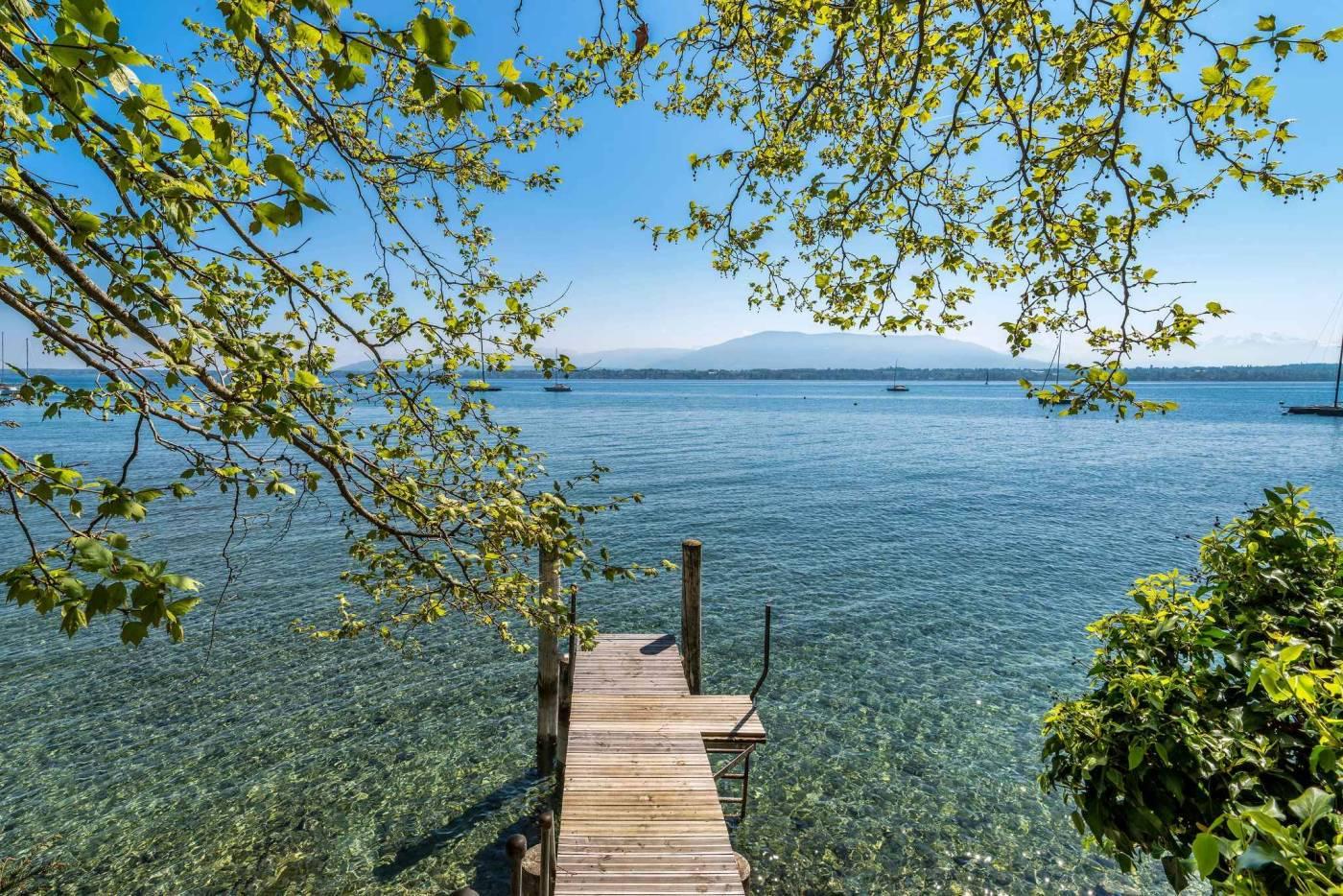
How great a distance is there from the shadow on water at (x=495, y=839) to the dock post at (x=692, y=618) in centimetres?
357

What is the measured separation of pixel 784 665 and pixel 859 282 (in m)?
12.2

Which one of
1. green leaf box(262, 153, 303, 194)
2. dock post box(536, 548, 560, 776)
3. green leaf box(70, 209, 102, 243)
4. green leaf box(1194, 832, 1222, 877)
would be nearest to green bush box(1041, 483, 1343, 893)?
A: green leaf box(1194, 832, 1222, 877)

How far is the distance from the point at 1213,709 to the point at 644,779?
6.79m

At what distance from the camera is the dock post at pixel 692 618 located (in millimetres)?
12281

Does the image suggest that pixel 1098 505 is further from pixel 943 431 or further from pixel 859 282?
pixel 943 431

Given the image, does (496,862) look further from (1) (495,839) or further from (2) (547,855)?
(2) (547,855)

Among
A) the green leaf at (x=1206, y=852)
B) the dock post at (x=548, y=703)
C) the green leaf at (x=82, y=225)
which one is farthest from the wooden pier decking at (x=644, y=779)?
the green leaf at (x=82, y=225)

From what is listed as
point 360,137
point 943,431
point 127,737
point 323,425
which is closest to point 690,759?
point 323,425

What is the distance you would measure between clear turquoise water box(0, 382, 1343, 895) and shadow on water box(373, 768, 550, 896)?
0.16 ft

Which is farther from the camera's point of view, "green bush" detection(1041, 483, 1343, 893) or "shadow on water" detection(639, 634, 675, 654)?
"shadow on water" detection(639, 634, 675, 654)

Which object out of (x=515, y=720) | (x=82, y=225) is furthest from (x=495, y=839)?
(x=82, y=225)

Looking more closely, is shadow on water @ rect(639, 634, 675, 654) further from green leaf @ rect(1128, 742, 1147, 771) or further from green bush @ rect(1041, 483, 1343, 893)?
green leaf @ rect(1128, 742, 1147, 771)

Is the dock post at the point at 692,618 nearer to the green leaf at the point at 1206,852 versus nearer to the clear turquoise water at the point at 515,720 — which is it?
the clear turquoise water at the point at 515,720

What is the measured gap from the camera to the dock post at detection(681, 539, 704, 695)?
12281 millimetres
